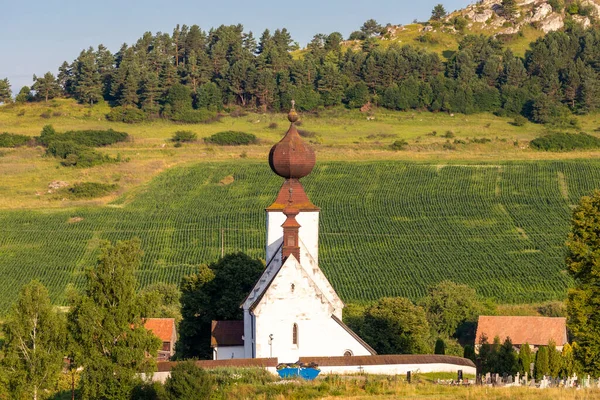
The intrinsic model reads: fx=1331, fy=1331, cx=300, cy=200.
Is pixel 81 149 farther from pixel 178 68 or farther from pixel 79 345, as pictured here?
pixel 79 345

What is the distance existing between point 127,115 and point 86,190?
32383 millimetres

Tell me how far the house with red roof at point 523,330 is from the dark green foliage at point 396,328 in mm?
3855

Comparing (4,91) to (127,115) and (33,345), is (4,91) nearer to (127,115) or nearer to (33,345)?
(127,115)

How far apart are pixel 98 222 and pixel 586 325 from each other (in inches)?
2334

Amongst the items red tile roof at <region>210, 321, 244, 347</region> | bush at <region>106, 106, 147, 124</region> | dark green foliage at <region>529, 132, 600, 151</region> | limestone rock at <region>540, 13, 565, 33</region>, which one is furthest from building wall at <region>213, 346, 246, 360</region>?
limestone rock at <region>540, 13, 565, 33</region>

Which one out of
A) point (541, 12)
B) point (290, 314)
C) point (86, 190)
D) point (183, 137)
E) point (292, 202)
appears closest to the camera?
point (290, 314)

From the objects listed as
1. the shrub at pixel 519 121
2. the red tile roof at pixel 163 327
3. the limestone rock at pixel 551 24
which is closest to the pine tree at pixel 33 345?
the red tile roof at pixel 163 327

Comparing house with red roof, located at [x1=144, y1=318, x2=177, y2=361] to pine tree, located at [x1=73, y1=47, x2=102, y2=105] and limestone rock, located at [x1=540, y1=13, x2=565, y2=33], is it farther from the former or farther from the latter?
limestone rock, located at [x1=540, y1=13, x2=565, y2=33]

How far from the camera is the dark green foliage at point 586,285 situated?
37969mm

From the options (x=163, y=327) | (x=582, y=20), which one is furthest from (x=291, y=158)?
(x=582, y=20)

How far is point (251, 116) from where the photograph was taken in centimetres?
13425

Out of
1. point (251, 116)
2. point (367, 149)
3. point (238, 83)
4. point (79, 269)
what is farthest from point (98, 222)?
point (238, 83)

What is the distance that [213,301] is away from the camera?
52.3 metres

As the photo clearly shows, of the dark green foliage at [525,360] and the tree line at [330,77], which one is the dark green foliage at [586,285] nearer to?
the dark green foliage at [525,360]
